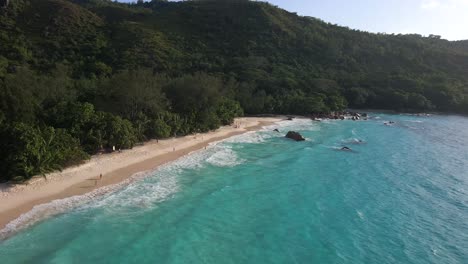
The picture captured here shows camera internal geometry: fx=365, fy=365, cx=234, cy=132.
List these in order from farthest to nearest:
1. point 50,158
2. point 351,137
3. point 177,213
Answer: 1. point 351,137
2. point 50,158
3. point 177,213

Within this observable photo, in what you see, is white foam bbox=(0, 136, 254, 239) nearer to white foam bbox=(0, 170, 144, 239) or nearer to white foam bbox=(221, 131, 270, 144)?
white foam bbox=(0, 170, 144, 239)

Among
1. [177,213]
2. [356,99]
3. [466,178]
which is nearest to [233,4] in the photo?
[356,99]

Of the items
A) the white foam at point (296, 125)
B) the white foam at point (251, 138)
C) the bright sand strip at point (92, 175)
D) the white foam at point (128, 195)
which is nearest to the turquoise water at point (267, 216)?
the white foam at point (128, 195)

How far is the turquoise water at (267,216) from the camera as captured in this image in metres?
22.8

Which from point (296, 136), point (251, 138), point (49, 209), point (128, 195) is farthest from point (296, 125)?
point (49, 209)

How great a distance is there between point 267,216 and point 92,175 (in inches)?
657

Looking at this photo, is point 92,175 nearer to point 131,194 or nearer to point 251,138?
point 131,194

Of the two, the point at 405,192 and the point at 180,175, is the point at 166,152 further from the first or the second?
the point at 405,192

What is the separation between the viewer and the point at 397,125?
286 feet

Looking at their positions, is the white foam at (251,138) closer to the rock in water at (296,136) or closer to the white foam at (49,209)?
the rock in water at (296,136)

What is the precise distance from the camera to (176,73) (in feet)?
325

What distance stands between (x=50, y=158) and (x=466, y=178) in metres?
44.7

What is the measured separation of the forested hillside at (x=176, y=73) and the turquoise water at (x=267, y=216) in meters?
8.74

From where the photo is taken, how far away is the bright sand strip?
26641mm
